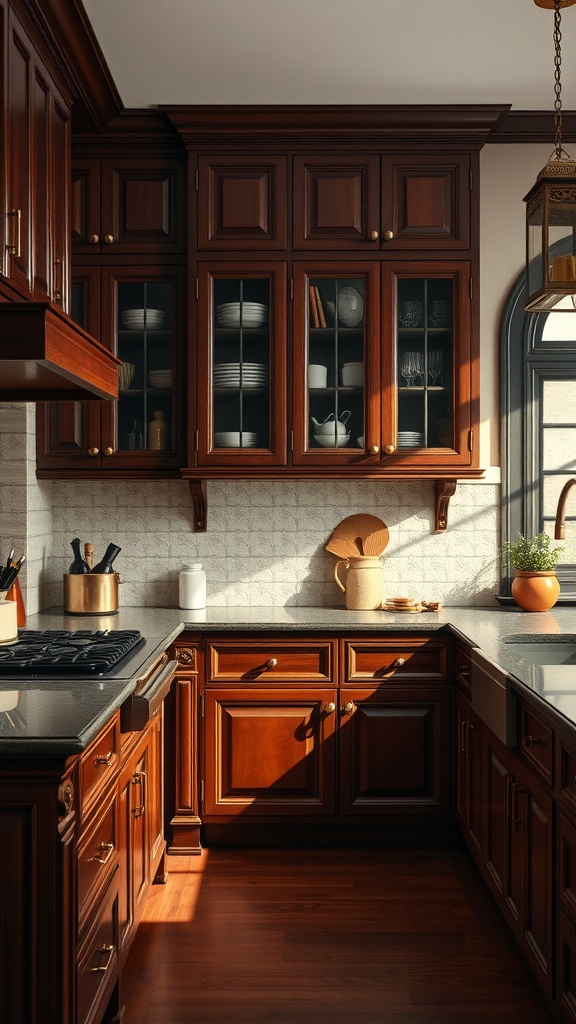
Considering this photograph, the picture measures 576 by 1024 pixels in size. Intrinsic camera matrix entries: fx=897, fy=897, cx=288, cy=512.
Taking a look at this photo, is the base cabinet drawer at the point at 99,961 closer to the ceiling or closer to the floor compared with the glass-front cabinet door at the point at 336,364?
closer to the floor

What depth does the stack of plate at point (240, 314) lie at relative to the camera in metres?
3.64

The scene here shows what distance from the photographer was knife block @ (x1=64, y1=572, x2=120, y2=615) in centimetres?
362

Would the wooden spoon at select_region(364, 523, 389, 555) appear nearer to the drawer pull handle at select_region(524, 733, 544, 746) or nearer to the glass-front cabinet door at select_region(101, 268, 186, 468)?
the glass-front cabinet door at select_region(101, 268, 186, 468)

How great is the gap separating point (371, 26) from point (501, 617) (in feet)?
7.26

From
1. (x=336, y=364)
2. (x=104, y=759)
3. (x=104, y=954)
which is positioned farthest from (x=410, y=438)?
(x=104, y=954)

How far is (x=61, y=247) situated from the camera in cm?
305

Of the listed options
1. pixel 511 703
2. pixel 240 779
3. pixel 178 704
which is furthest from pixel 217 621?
pixel 511 703

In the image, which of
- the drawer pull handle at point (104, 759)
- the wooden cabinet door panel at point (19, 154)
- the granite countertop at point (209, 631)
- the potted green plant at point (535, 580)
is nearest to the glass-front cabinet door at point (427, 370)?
the potted green plant at point (535, 580)

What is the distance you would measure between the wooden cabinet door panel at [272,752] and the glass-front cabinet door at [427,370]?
3.48 feet

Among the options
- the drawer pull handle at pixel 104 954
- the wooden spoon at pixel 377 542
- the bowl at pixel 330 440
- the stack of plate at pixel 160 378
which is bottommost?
the drawer pull handle at pixel 104 954

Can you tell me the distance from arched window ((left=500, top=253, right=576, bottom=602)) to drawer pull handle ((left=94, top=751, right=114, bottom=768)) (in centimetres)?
229

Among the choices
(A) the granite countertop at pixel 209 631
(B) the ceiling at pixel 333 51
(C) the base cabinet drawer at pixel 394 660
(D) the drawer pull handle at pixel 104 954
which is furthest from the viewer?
(C) the base cabinet drawer at pixel 394 660

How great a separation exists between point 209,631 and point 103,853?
1423mm

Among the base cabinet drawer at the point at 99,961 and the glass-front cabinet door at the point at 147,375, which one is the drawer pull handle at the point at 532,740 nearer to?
the base cabinet drawer at the point at 99,961
